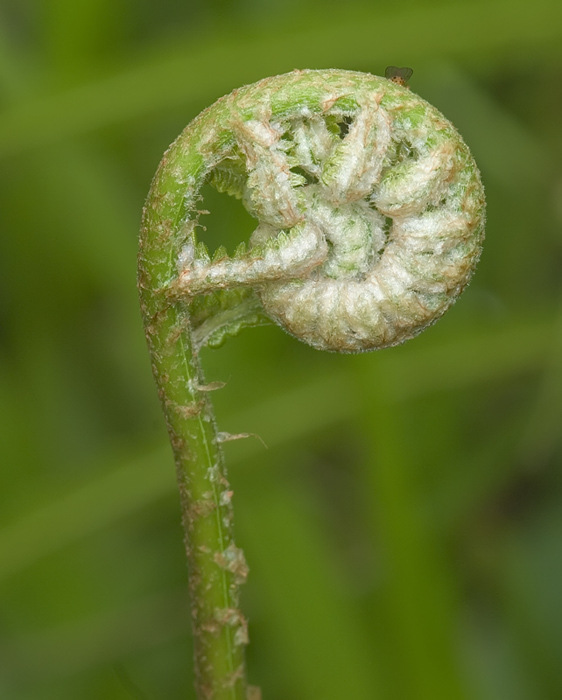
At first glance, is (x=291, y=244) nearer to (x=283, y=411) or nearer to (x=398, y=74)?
(x=398, y=74)

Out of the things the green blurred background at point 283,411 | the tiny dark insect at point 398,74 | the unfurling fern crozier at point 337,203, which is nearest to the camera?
the unfurling fern crozier at point 337,203

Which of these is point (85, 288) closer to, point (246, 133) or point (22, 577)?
point (22, 577)

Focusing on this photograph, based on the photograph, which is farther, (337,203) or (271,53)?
(271,53)

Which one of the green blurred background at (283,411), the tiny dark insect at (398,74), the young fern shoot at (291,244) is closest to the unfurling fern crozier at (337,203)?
the young fern shoot at (291,244)

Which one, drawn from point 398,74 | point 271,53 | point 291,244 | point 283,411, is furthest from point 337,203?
point 283,411

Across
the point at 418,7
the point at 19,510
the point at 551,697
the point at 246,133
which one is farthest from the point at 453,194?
the point at 551,697

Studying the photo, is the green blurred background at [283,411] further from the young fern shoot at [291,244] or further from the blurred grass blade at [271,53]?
the young fern shoot at [291,244]

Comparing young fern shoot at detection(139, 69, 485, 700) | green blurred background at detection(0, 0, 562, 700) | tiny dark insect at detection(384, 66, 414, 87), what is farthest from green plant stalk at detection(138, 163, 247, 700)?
green blurred background at detection(0, 0, 562, 700)
